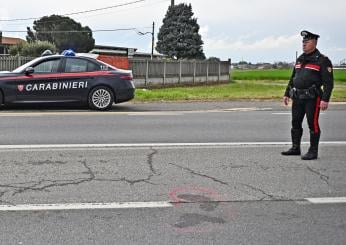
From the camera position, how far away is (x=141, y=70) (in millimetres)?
26625

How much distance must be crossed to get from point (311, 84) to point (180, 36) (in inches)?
1818

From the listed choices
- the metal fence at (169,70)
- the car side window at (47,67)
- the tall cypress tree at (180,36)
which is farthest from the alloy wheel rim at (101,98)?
the tall cypress tree at (180,36)

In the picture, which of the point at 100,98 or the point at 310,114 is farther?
the point at 100,98

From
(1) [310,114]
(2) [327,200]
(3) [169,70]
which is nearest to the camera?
(2) [327,200]

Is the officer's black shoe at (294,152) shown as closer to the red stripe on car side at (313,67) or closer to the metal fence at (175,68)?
the red stripe on car side at (313,67)

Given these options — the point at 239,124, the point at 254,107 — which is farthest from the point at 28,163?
the point at 254,107

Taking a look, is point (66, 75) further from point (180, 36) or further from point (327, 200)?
point (180, 36)

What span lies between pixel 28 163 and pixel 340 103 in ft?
43.2

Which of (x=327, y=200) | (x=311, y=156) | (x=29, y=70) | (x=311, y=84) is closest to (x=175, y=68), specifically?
(x=29, y=70)

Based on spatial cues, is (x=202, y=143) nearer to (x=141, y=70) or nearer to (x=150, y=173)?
(x=150, y=173)

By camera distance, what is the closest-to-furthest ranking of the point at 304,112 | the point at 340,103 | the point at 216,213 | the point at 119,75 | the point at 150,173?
the point at 216,213, the point at 150,173, the point at 304,112, the point at 119,75, the point at 340,103

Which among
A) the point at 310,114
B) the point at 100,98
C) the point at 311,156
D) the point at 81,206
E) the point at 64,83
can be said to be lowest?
the point at 81,206

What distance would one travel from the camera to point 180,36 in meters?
52.6

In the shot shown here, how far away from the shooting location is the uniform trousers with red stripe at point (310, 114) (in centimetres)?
724
